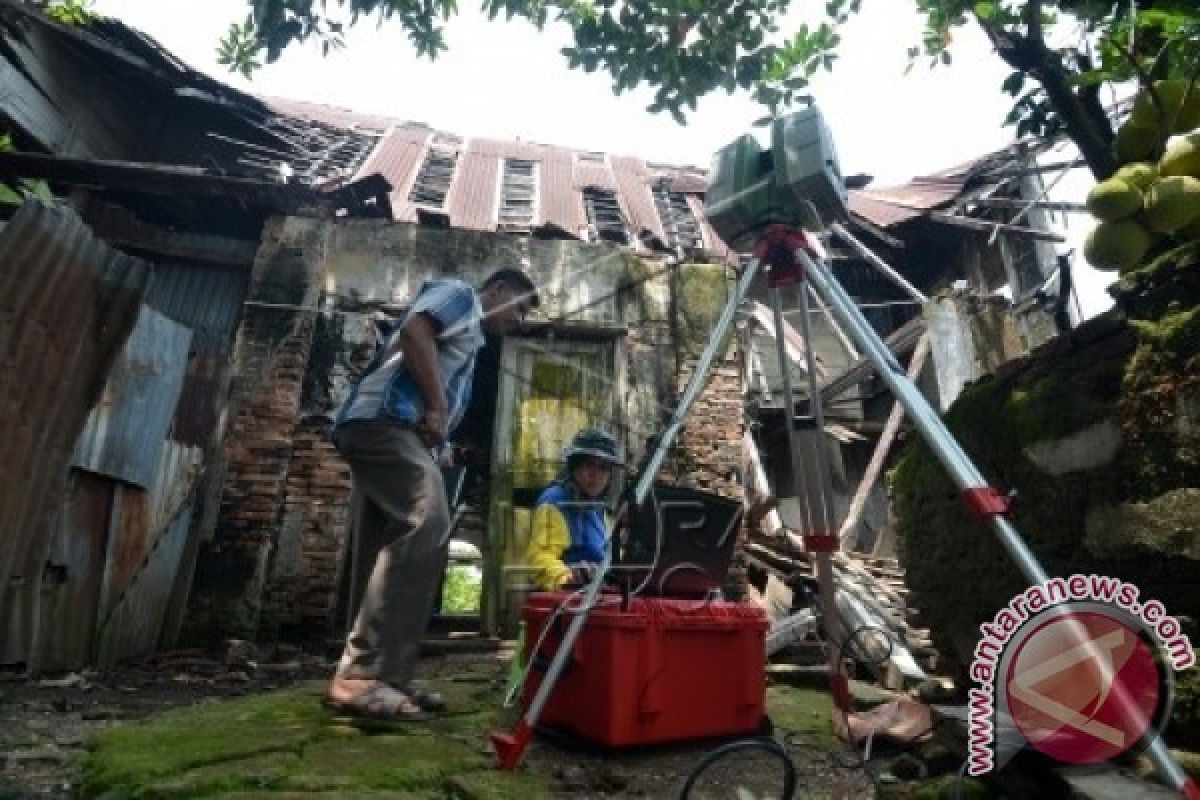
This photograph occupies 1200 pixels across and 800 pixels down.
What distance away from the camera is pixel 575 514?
343 centimetres

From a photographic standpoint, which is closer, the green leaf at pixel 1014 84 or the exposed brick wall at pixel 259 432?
the green leaf at pixel 1014 84

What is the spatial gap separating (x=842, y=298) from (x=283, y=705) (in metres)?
2.63

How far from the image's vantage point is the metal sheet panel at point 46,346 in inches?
119

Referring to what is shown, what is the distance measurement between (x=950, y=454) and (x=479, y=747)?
1694 millimetres

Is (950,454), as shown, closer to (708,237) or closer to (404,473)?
(404,473)

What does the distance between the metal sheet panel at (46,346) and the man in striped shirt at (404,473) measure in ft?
5.04

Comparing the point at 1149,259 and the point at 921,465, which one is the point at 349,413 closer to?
the point at 921,465

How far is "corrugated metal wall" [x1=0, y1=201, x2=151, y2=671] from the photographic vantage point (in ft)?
9.93

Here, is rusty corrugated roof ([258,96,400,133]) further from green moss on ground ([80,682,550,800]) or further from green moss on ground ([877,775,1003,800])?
green moss on ground ([877,775,1003,800])

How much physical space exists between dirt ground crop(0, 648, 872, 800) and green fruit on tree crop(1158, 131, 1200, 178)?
1.82 meters

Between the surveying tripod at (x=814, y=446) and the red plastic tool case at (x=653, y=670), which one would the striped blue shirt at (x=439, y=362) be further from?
the surveying tripod at (x=814, y=446)

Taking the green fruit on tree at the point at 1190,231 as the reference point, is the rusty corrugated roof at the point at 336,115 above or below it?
above

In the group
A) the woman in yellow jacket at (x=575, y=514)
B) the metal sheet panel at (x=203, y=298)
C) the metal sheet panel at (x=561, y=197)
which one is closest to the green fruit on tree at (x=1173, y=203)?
the woman in yellow jacket at (x=575, y=514)

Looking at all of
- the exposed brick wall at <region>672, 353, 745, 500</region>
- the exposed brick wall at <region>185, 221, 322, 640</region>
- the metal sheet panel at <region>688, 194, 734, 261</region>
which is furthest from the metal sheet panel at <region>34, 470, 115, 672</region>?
the metal sheet panel at <region>688, 194, 734, 261</region>
